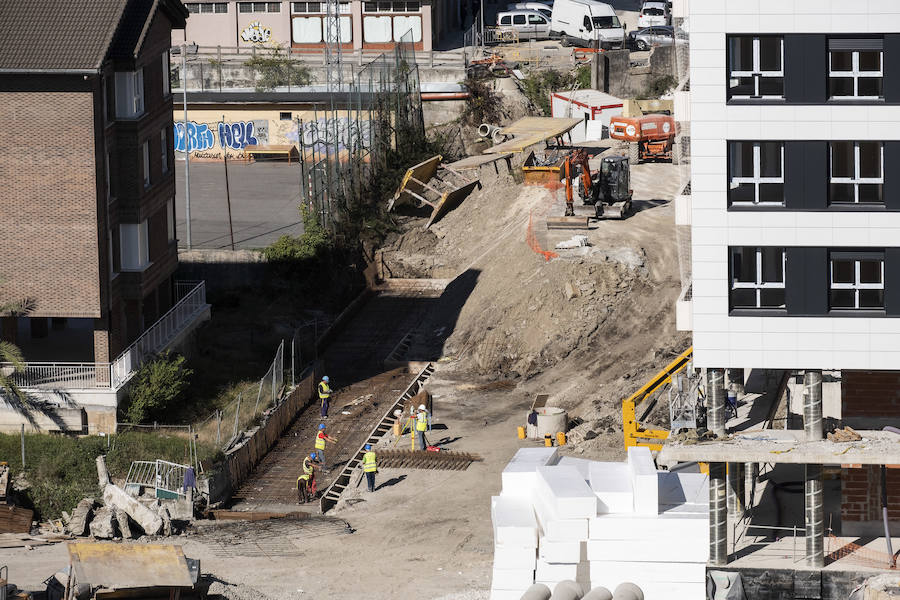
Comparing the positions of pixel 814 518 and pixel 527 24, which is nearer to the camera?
pixel 814 518

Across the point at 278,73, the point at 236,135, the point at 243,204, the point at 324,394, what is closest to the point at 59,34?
the point at 324,394

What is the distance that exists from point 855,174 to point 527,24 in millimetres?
67769

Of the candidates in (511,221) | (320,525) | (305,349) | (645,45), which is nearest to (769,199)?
(320,525)

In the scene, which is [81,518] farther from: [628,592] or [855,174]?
[855,174]

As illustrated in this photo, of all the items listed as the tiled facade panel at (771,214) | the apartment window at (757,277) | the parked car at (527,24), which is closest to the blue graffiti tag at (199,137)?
the parked car at (527,24)

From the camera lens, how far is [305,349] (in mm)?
69750

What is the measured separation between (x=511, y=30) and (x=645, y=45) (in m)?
9.12

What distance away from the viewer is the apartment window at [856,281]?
44031 mm

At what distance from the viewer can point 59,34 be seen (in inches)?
2238

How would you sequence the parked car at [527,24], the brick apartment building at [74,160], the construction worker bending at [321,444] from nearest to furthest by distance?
the brick apartment building at [74,160], the construction worker bending at [321,444], the parked car at [527,24]

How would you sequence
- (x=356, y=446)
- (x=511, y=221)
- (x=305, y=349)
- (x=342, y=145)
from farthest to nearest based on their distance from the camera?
(x=342, y=145) → (x=511, y=221) → (x=305, y=349) → (x=356, y=446)

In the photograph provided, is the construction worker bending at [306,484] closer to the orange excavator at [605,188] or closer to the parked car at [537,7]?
the orange excavator at [605,188]

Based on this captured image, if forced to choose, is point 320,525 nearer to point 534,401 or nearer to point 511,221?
point 534,401

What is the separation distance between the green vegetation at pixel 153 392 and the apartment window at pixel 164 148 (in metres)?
8.35
